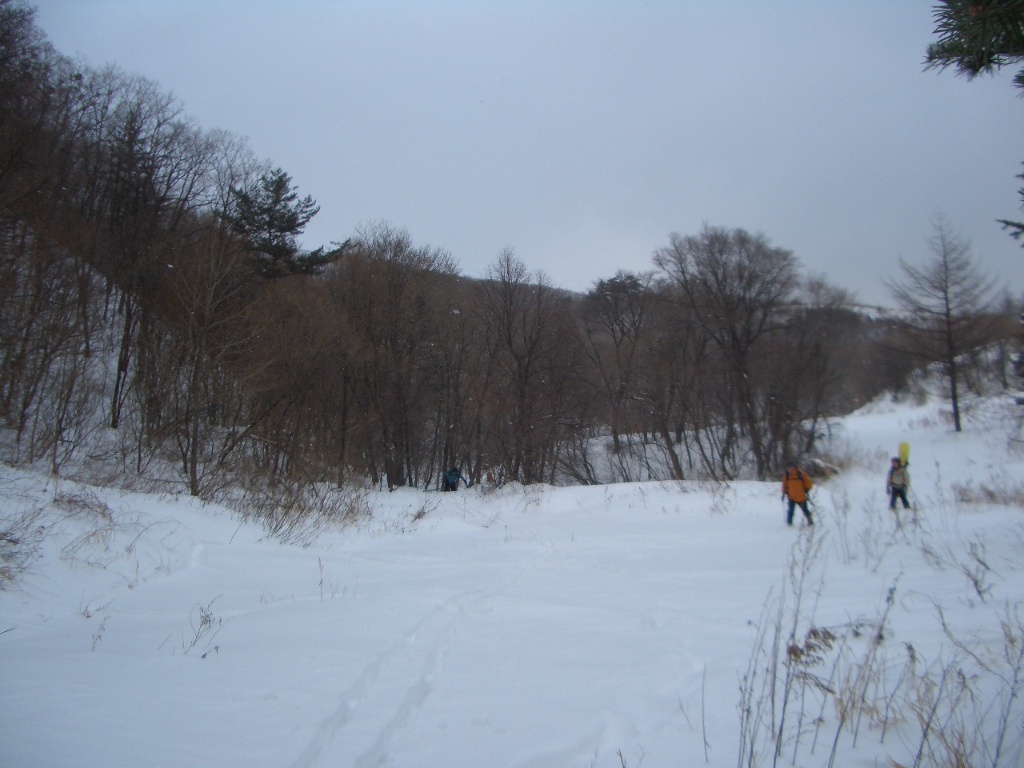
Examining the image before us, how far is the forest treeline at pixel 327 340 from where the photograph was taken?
50.8 ft

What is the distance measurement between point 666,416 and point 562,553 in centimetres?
2187

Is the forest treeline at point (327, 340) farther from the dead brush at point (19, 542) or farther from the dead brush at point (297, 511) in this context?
the dead brush at point (19, 542)

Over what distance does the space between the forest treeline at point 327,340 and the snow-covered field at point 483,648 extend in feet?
24.9

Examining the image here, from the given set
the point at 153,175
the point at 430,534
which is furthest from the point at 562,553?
the point at 153,175

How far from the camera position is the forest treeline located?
50.8 feet

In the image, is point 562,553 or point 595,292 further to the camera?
point 595,292

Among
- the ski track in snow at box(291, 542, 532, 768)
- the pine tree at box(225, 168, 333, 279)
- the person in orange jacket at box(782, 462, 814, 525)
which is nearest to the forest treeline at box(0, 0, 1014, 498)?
the pine tree at box(225, 168, 333, 279)

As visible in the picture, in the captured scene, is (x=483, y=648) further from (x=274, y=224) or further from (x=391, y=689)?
(x=274, y=224)

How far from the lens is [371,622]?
546 cm

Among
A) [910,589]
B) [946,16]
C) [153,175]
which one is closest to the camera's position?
[946,16]

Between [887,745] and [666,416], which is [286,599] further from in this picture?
[666,416]

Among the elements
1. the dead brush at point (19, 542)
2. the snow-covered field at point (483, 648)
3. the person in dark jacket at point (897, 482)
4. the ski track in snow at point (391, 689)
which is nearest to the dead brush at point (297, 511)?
the snow-covered field at point (483, 648)

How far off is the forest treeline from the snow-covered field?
7.58m

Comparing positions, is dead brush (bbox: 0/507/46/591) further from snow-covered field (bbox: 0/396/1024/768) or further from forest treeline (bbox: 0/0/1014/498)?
forest treeline (bbox: 0/0/1014/498)
